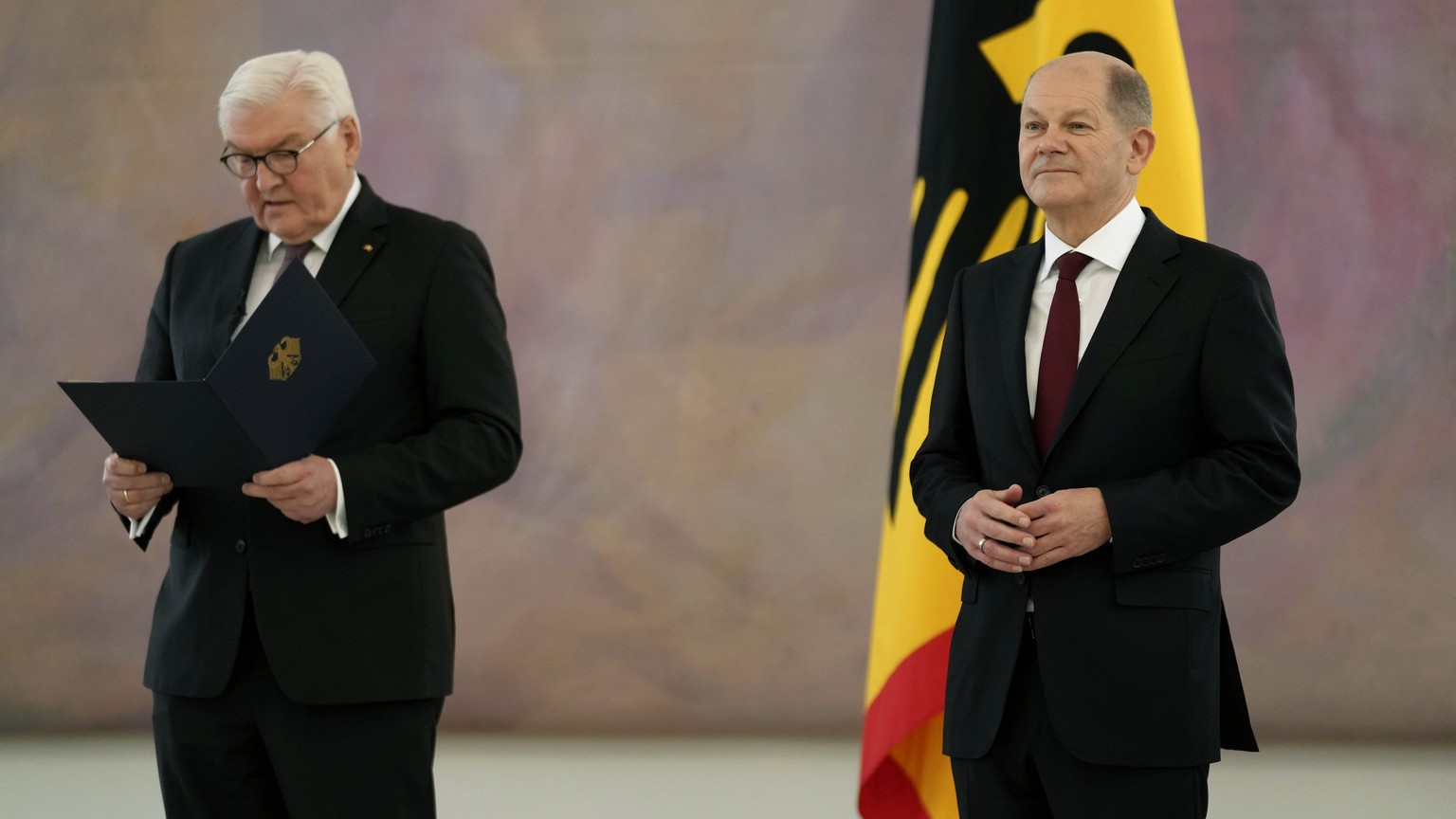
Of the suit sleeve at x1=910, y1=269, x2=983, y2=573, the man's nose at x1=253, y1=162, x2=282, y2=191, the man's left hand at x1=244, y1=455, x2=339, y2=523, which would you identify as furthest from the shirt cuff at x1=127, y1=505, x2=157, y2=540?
the suit sleeve at x1=910, y1=269, x2=983, y2=573

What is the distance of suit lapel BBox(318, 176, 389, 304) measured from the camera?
213 cm

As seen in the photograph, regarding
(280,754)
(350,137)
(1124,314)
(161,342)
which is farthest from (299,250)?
(1124,314)

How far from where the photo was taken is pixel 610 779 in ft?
14.3

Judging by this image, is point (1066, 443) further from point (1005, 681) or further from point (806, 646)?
point (806, 646)

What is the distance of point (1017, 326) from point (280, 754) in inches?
51.3

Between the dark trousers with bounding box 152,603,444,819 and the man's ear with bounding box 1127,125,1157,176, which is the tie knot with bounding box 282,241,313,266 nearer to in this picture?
the dark trousers with bounding box 152,603,444,819

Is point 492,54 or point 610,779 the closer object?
point 610,779

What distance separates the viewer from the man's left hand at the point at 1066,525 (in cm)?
169

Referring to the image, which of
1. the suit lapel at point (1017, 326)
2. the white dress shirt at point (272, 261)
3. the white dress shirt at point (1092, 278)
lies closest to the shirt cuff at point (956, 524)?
the white dress shirt at point (1092, 278)

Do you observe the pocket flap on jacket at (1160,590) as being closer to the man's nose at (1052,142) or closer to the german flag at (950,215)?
the man's nose at (1052,142)

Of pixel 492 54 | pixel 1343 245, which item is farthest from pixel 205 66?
pixel 1343 245

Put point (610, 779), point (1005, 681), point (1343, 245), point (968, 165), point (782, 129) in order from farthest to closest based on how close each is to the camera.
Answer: point (782, 129) → point (1343, 245) → point (610, 779) → point (968, 165) → point (1005, 681)

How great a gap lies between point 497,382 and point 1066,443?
3.09 feet

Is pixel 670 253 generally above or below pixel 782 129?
below
